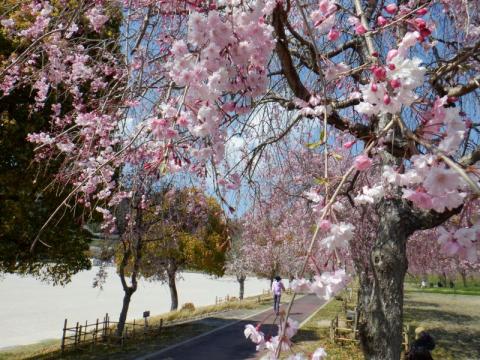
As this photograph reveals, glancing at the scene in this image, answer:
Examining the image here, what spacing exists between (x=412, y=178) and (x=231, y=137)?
278 centimetres

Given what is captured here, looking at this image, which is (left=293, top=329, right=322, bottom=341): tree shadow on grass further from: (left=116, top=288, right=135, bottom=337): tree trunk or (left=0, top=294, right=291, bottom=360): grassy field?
(left=116, top=288, right=135, bottom=337): tree trunk

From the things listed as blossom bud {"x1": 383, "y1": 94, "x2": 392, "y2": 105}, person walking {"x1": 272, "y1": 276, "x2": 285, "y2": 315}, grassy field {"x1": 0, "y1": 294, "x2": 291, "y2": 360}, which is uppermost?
blossom bud {"x1": 383, "y1": 94, "x2": 392, "y2": 105}

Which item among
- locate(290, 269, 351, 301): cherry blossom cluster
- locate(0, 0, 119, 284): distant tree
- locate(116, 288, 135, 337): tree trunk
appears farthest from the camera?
locate(116, 288, 135, 337): tree trunk

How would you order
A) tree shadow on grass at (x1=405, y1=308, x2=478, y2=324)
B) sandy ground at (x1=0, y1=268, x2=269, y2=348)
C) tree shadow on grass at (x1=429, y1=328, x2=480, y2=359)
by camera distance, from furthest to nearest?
tree shadow on grass at (x1=405, y1=308, x2=478, y2=324)
sandy ground at (x1=0, y1=268, x2=269, y2=348)
tree shadow on grass at (x1=429, y1=328, x2=480, y2=359)

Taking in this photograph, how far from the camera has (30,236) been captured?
785 centimetres

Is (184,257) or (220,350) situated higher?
(184,257)

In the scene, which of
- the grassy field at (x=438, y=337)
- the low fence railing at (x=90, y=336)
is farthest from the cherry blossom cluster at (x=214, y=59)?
the low fence railing at (x=90, y=336)

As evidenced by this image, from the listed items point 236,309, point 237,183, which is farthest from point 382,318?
point 236,309

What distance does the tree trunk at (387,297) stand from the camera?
396cm

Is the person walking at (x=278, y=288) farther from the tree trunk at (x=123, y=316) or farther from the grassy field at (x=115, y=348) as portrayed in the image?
the tree trunk at (x=123, y=316)

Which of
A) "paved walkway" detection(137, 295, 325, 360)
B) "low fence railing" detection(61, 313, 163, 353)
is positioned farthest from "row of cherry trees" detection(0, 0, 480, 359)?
"low fence railing" detection(61, 313, 163, 353)

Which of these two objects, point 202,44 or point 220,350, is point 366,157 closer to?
point 202,44

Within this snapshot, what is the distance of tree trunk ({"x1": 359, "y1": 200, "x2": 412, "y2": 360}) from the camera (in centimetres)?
396

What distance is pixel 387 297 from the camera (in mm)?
4008
